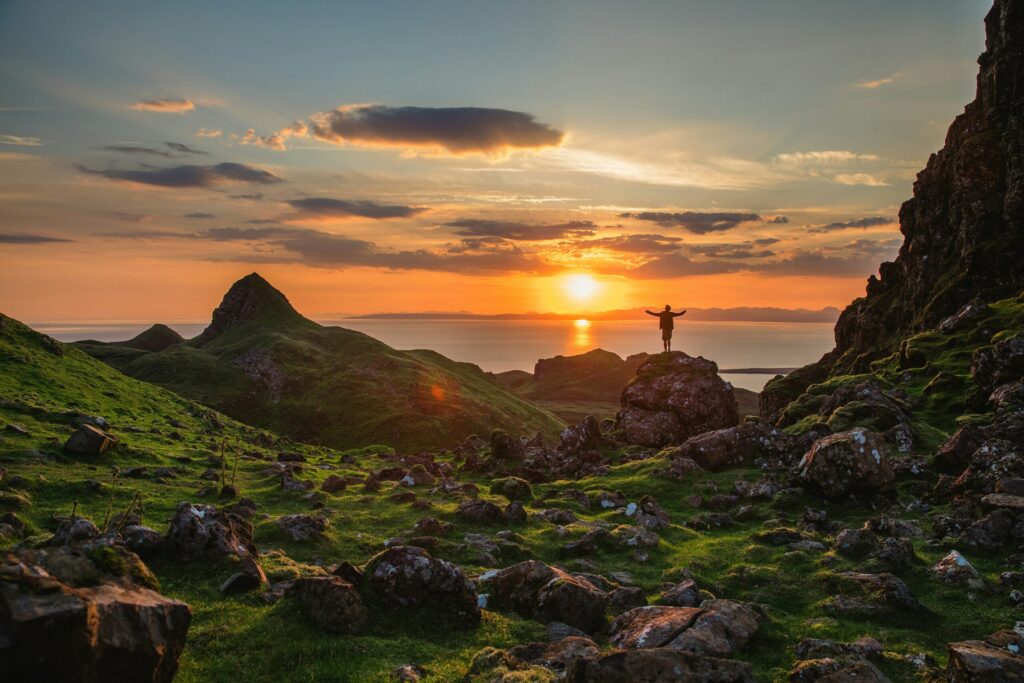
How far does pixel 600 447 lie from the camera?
2356 inches

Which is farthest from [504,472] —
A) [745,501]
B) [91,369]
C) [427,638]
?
[91,369]

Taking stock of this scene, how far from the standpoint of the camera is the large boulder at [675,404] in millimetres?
62531

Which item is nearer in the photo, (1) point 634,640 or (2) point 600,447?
(1) point 634,640

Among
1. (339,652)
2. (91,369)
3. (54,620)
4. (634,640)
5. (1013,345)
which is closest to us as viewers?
(54,620)

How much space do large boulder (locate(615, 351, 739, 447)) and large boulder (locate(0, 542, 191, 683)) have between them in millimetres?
54313

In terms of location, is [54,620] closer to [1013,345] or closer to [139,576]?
[139,576]

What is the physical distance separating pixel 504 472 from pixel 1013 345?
42.6 metres

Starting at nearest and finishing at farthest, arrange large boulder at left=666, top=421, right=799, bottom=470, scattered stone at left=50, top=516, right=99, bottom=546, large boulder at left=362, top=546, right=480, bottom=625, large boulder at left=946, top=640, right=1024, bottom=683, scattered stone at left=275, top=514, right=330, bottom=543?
large boulder at left=946, top=640, right=1024, bottom=683
scattered stone at left=50, top=516, right=99, bottom=546
large boulder at left=362, top=546, right=480, bottom=625
scattered stone at left=275, top=514, right=330, bottom=543
large boulder at left=666, top=421, right=799, bottom=470

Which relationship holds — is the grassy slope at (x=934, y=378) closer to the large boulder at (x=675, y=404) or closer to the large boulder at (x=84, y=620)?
the large boulder at (x=675, y=404)

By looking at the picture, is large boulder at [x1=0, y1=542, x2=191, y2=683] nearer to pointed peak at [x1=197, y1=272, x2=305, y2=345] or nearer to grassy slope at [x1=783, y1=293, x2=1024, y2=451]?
grassy slope at [x1=783, y1=293, x2=1024, y2=451]

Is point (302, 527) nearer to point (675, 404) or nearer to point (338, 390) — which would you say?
point (675, 404)

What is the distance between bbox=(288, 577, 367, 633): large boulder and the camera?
17.3 metres

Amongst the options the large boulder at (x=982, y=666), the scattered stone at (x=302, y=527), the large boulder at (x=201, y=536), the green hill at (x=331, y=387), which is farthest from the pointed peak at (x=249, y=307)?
the large boulder at (x=982, y=666)

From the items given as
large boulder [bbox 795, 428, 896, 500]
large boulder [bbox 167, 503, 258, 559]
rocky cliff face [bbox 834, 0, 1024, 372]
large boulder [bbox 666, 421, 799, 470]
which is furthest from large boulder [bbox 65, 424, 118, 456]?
rocky cliff face [bbox 834, 0, 1024, 372]
